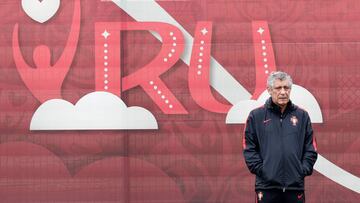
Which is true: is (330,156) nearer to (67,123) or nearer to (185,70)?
(185,70)

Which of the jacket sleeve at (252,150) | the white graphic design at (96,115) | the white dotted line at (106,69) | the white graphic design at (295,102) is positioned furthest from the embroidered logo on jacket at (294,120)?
the white dotted line at (106,69)

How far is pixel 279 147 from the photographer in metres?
4.43

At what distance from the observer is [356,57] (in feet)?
19.7

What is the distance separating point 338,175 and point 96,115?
7.32ft

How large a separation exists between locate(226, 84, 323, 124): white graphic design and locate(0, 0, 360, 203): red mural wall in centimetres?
4

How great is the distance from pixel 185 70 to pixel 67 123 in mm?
1160

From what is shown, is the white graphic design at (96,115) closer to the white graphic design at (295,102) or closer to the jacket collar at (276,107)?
the white graphic design at (295,102)

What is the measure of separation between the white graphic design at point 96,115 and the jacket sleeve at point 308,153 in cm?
184

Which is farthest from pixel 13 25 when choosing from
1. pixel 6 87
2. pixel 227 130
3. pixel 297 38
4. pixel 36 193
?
pixel 297 38

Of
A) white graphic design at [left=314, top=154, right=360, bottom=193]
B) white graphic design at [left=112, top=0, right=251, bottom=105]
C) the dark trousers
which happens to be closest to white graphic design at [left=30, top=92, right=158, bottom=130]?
white graphic design at [left=112, top=0, right=251, bottom=105]

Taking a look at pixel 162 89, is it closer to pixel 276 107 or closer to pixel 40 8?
pixel 40 8

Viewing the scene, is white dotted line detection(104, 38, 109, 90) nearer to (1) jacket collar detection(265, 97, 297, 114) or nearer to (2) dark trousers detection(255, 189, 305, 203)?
(1) jacket collar detection(265, 97, 297, 114)

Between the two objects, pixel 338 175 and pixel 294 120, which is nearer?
pixel 294 120

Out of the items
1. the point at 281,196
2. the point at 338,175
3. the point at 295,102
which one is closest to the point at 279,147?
the point at 281,196
